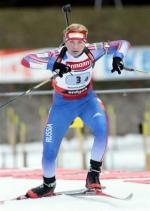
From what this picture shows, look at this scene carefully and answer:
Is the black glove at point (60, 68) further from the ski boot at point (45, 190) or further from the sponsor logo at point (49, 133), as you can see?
the ski boot at point (45, 190)

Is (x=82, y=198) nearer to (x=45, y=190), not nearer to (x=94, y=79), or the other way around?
(x=45, y=190)

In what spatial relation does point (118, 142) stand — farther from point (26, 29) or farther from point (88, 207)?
point (88, 207)

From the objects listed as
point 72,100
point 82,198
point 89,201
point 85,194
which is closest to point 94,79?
point 72,100

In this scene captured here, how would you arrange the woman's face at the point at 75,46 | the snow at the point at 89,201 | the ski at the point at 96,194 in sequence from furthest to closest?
1. the woman's face at the point at 75,46
2. the ski at the point at 96,194
3. the snow at the point at 89,201

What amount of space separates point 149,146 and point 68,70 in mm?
6273

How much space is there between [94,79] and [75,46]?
10644 millimetres

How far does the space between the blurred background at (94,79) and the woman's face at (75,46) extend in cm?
613

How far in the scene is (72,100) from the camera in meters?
6.62

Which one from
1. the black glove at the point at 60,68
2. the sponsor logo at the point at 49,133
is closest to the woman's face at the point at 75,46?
the black glove at the point at 60,68

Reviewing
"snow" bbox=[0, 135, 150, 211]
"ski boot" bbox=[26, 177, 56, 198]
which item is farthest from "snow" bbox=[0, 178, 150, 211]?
"ski boot" bbox=[26, 177, 56, 198]

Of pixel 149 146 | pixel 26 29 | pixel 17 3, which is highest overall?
pixel 17 3

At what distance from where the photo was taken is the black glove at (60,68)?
636cm

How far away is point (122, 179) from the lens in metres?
7.89

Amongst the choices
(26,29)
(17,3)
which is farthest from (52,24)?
(17,3)
